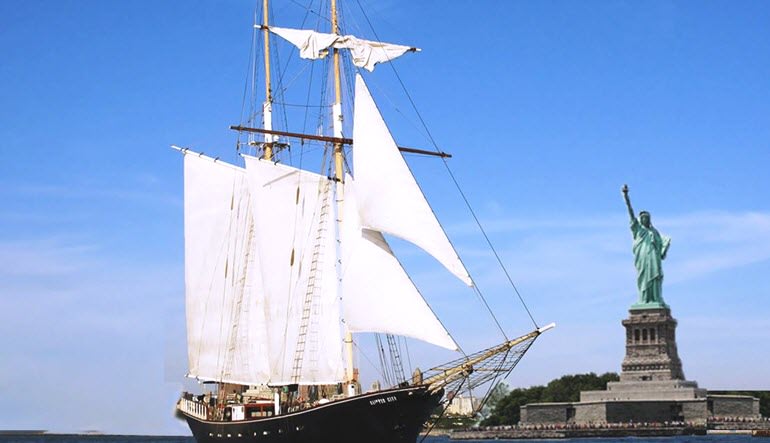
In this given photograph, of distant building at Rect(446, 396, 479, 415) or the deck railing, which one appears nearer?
distant building at Rect(446, 396, 479, 415)

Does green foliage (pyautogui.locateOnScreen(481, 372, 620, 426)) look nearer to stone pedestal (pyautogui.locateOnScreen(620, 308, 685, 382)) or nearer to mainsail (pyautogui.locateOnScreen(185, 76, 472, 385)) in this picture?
stone pedestal (pyautogui.locateOnScreen(620, 308, 685, 382))

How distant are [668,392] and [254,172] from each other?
66443 mm

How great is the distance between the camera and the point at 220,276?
6206cm

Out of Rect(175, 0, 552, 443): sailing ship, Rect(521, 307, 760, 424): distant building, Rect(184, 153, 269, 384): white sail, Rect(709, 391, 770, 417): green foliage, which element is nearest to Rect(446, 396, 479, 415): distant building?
Rect(175, 0, 552, 443): sailing ship

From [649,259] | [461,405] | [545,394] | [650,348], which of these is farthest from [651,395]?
[461,405]

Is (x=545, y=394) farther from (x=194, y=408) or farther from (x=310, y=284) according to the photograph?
(x=310, y=284)

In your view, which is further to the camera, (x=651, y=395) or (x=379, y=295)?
(x=651, y=395)

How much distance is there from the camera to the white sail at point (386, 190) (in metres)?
44.2

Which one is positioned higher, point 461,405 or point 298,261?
point 298,261

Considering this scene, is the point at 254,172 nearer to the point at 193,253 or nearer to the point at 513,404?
the point at 193,253

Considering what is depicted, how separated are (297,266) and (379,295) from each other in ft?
27.9

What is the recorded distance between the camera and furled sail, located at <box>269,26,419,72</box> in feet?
171

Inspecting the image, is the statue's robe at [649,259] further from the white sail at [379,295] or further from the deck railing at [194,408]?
the white sail at [379,295]

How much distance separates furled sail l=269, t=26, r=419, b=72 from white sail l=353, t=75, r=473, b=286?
4811 millimetres
